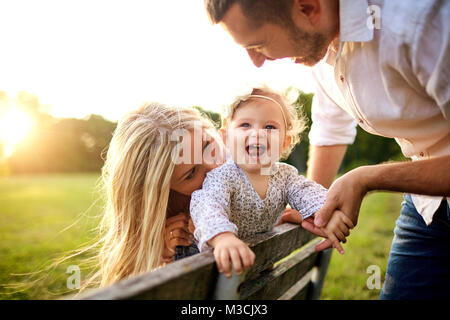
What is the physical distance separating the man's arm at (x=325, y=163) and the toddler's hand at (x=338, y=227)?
127 centimetres

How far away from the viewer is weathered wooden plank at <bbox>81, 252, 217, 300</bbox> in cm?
89

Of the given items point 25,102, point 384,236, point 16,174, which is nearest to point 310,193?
point 384,236

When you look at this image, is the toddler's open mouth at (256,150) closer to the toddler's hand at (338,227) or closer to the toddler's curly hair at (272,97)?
the toddler's curly hair at (272,97)

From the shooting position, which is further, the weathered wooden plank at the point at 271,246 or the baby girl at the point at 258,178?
the baby girl at the point at 258,178

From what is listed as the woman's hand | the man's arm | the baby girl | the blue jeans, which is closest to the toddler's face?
the baby girl

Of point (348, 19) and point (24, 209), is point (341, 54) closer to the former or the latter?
point (348, 19)

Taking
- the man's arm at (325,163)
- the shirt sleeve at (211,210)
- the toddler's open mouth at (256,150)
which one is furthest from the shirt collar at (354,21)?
the man's arm at (325,163)

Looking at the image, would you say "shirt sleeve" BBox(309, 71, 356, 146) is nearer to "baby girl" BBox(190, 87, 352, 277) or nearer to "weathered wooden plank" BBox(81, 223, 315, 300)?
"baby girl" BBox(190, 87, 352, 277)

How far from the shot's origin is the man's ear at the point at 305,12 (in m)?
1.71

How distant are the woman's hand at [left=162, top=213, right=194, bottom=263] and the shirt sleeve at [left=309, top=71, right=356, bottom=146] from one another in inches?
56.9

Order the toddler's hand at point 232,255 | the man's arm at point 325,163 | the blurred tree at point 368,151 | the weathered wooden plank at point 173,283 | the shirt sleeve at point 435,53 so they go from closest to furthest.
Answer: the weathered wooden plank at point 173,283 < the toddler's hand at point 232,255 < the shirt sleeve at point 435,53 < the man's arm at point 325,163 < the blurred tree at point 368,151

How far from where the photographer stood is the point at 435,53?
1467 mm
